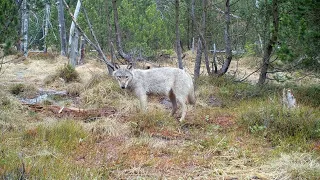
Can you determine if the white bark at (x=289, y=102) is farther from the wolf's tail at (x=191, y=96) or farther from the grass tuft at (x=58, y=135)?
the grass tuft at (x=58, y=135)

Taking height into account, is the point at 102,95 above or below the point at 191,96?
below

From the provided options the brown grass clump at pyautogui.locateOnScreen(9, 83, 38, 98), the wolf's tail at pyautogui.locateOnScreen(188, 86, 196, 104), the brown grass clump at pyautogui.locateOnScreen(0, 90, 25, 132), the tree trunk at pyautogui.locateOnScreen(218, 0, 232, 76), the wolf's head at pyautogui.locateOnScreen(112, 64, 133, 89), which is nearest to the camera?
the brown grass clump at pyautogui.locateOnScreen(0, 90, 25, 132)

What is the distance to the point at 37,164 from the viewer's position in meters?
4.55

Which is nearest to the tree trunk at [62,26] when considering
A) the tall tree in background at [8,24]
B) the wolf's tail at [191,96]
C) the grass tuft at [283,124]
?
the tall tree in background at [8,24]

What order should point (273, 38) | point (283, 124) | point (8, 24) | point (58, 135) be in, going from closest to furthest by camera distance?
1. point (58, 135)
2. point (283, 124)
3. point (8, 24)
4. point (273, 38)

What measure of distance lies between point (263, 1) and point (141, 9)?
34.3 ft

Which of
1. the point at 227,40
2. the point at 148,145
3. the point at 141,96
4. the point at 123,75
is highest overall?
the point at 227,40

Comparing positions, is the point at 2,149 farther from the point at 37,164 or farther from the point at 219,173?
the point at 219,173

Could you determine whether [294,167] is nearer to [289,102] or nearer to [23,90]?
[289,102]

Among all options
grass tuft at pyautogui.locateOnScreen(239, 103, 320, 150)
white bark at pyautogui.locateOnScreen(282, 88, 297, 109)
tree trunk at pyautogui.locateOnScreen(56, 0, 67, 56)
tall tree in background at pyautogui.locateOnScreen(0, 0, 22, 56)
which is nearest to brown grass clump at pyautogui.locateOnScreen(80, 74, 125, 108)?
tall tree in background at pyautogui.locateOnScreen(0, 0, 22, 56)

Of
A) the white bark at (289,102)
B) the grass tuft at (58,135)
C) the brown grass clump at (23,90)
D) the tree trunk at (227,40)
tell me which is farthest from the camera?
the tree trunk at (227,40)

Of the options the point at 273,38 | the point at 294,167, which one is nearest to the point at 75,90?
the point at 273,38

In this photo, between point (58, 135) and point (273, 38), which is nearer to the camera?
point (58, 135)

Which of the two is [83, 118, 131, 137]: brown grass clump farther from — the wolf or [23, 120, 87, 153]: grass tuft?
the wolf
